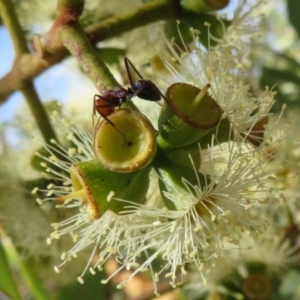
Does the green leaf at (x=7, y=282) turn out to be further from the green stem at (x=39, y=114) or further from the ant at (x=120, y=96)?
the ant at (x=120, y=96)

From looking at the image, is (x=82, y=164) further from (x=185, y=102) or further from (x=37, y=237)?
(x=37, y=237)

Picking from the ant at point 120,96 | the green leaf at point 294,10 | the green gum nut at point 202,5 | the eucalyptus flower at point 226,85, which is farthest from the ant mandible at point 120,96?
the green leaf at point 294,10

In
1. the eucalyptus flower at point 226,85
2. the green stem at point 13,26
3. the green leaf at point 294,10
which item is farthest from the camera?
the green leaf at point 294,10

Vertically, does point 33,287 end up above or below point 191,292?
above

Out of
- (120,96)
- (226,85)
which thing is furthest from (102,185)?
(226,85)

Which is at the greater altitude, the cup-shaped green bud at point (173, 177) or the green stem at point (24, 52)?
the green stem at point (24, 52)

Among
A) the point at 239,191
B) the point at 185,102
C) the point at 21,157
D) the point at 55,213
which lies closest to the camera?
the point at 185,102

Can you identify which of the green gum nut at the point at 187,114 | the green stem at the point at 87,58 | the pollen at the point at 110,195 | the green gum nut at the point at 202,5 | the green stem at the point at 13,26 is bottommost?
the pollen at the point at 110,195

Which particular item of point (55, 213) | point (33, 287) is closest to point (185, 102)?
point (55, 213)
